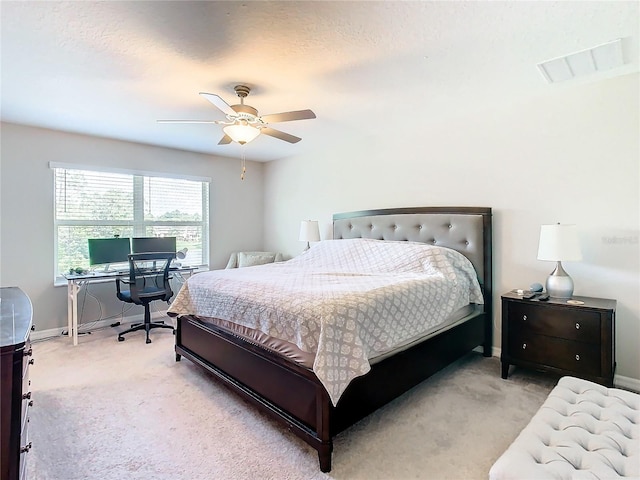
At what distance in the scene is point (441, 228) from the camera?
11.4 ft

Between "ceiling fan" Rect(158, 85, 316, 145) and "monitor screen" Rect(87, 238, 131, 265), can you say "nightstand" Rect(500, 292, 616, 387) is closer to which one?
"ceiling fan" Rect(158, 85, 316, 145)

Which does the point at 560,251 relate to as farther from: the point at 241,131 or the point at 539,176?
the point at 241,131

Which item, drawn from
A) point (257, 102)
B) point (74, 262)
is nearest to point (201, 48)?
point (257, 102)

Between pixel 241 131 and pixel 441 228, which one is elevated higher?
pixel 241 131

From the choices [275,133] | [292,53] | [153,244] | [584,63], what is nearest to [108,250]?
[153,244]

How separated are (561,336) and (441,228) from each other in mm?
1387

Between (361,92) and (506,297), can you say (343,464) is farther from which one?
(361,92)

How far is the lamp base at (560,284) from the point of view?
2607mm

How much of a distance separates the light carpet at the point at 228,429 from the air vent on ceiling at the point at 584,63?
2.33 metres

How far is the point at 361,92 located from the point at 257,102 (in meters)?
0.93

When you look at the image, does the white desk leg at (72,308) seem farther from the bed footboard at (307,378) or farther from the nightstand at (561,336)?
the nightstand at (561,336)

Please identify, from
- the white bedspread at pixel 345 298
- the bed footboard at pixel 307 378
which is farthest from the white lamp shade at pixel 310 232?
the bed footboard at pixel 307 378

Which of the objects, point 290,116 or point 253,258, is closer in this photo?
point 290,116

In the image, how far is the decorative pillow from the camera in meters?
5.07
